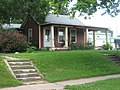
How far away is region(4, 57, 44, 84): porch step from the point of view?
50.4 ft

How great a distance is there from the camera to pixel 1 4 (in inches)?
1358

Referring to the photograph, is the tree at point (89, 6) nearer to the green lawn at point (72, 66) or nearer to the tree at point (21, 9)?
the green lawn at point (72, 66)

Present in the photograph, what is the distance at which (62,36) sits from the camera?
37938mm

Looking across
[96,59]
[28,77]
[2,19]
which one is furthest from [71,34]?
[28,77]

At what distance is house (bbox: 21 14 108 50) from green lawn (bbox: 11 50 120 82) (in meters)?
13.8

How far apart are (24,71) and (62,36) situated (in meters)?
22.0

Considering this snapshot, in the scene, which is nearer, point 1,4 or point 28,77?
point 28,77

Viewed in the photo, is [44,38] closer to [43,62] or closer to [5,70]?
[43,62]

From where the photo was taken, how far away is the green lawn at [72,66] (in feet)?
54.3

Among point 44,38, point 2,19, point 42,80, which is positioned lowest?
point 42,80

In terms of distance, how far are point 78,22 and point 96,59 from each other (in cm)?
1837

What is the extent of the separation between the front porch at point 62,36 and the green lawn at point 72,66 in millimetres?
13557

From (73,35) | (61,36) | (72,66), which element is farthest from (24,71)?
(73,35)

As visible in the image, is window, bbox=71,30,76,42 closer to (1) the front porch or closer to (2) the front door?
(1) the front porch
